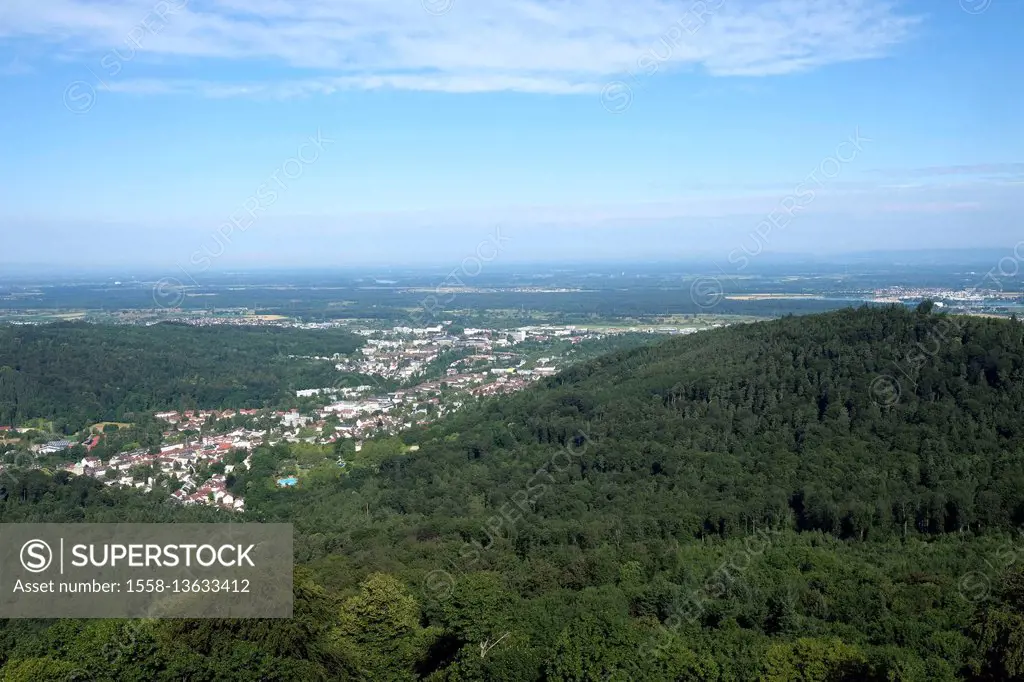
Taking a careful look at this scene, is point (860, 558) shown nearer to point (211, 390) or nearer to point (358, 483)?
point (358, 483)

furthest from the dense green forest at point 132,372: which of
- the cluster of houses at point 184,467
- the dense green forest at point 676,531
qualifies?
the dense green forest at point 676,531

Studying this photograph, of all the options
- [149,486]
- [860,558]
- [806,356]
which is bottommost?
[149,486]

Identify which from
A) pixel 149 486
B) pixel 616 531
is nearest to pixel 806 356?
pixel 616 531

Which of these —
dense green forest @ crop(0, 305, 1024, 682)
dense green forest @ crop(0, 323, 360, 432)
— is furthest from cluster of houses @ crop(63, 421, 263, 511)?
dense green forest @ crop(0, 323, 360, 432)

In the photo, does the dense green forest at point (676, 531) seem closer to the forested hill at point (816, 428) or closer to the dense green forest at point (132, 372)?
the forested hill at point (816, 428)

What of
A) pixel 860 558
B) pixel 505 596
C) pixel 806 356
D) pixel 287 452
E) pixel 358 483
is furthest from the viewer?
pixel 287 452

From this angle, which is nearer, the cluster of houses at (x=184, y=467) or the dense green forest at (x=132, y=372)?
the cluster of houses at (x=184, y=467)

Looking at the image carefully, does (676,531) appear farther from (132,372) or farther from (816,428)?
(132,372)

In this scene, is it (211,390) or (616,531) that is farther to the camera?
(211,390)

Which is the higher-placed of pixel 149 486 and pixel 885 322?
pixel 885 322
